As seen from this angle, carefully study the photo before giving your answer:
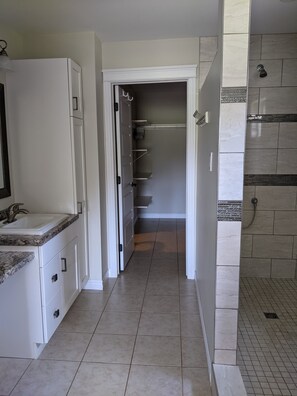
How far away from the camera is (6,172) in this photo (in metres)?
2.66

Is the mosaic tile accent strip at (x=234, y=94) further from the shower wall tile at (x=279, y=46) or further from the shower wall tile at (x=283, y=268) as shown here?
the shower wall tile at (x=283, y=268)

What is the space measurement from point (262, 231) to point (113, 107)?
2.02 meters

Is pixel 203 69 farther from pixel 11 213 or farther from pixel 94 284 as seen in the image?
pixel 94 284

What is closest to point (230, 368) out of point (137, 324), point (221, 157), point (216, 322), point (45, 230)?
point (216, 322)

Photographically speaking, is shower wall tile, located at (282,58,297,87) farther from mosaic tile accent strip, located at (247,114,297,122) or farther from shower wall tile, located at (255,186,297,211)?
shower wall tile, located at (255,186,297,211)

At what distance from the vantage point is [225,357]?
5.81ft

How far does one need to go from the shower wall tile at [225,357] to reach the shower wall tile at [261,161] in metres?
1.94

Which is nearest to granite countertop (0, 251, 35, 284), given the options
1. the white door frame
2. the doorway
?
the white door frame

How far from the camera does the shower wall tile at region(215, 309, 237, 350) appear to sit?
1.72 metres

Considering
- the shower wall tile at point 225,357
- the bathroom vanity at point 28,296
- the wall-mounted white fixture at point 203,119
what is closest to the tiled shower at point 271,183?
the wall-mounted white fixture at point 203,119

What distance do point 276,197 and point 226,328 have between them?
6.14 ft

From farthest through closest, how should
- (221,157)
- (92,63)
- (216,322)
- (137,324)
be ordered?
1. (92,63)
2. (137,324)
3. (216,322)
4. (221,157)

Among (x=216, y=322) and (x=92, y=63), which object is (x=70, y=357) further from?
(x=92, y=63)

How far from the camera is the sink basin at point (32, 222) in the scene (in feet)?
7.23
